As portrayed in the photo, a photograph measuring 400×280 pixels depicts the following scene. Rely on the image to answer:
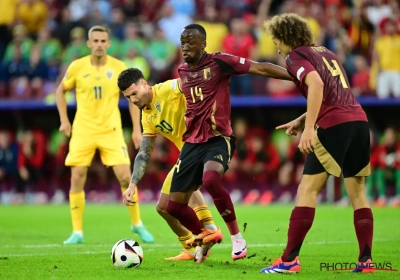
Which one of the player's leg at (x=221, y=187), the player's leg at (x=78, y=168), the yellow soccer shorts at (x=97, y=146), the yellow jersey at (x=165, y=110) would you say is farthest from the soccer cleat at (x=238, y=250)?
the player's leg at (x=78, y=168)

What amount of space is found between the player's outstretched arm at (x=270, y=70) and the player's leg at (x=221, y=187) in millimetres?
856

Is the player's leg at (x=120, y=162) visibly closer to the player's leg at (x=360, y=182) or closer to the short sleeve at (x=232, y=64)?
the short sleeve at (x=232, y=64)

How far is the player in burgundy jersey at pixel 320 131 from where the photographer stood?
7367 mm

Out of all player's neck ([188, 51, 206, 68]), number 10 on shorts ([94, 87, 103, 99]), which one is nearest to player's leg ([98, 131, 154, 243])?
→ number 10 on shorts ([94, 87, 103, 99])

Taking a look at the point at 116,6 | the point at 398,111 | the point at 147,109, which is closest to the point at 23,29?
the point at 116,6

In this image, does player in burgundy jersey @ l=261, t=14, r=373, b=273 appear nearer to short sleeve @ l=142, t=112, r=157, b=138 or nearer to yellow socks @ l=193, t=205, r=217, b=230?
yellow socks @ l=193, t=205, r=217, b=230

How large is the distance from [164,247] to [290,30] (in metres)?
4.13

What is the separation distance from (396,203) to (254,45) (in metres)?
5.28

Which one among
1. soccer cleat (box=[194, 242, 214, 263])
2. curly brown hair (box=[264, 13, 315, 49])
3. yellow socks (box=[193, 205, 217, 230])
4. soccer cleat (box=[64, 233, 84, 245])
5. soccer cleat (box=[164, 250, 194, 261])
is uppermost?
curly brown hair (box=[264, 13, 315, 49])

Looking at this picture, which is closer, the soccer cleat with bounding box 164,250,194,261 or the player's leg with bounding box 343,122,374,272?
the player's leg with bounding box 343,122,374,272

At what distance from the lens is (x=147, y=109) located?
888 cm

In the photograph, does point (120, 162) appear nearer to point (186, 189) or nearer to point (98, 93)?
point (98, 93)

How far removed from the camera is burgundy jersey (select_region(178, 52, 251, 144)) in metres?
8.45

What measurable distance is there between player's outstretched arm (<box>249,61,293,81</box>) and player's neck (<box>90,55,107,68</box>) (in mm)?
4229
